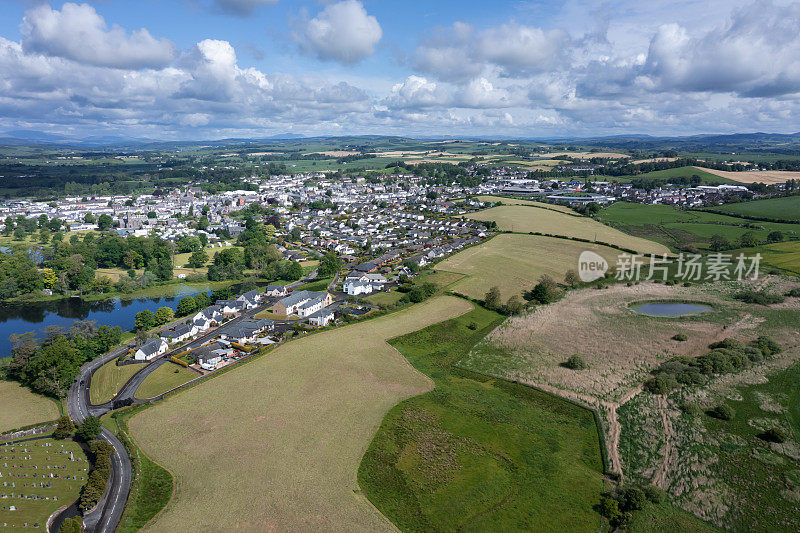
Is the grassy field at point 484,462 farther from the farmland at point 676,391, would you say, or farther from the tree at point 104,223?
the tree at point 104,223

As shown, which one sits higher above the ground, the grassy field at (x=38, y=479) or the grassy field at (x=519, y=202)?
the grassy field at (x=519, y=202)

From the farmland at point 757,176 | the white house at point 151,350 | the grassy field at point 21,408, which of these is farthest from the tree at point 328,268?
the farmland at point 757,176

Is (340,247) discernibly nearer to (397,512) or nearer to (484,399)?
(484,399)

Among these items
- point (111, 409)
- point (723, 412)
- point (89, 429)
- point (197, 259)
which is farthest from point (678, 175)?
point (89, 429)

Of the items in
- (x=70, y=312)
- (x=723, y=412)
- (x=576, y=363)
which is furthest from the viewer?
(x=70, y=312)

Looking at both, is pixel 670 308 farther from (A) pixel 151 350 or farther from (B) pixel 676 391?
(A) pixel 151 350

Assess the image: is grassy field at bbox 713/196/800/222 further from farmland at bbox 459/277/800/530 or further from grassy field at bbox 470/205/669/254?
farmland at bbox 459/277/800/530

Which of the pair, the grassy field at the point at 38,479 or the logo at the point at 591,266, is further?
the logo at the point at 591,266
